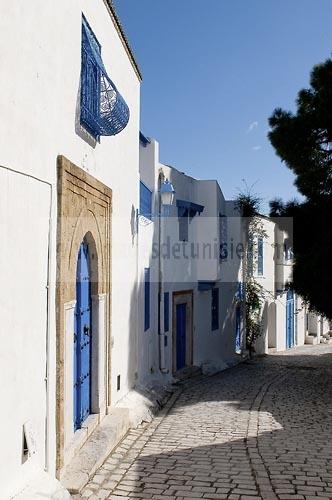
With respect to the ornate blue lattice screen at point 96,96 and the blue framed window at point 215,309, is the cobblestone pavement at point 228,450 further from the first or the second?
the blue framed window at point 215,309

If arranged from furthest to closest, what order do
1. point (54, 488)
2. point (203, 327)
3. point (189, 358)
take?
point (203, 327), point (189, 358), point (54, 488)

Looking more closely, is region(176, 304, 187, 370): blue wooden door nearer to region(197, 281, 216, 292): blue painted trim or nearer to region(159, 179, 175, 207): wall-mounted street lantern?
region(197, 281, 216, 292): blue painted trim

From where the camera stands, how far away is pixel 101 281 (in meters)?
7.20

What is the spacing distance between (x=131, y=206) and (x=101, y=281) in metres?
2.46

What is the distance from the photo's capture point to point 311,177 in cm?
1440

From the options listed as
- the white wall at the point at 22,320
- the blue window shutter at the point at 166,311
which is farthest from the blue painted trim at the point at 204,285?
the white wall at the point at 22,320

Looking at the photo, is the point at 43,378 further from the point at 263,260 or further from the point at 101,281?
the point at 263,260

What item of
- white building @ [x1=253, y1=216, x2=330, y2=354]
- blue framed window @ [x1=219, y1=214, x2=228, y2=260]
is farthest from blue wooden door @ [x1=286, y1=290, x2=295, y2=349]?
blue framed window @ [x1=219, y1=214, x2=228, y2=260]

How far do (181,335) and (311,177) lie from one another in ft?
18.5

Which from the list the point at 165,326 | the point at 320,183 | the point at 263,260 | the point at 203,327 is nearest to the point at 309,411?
the point at 165,326

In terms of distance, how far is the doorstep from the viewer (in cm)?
531

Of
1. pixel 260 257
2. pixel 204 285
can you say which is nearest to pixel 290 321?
pixel 260 257

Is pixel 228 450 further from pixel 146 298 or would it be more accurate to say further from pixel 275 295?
pixel 275 295

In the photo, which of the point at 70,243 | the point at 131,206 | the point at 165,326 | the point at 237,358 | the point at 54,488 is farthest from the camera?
the point at 237,358
